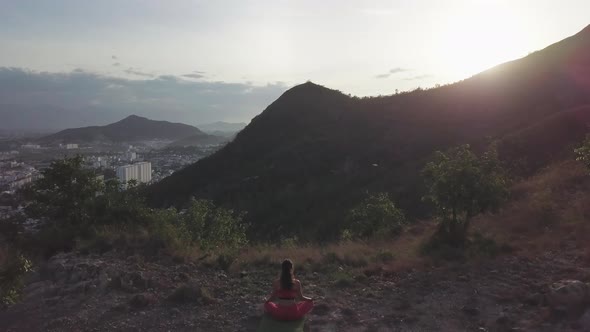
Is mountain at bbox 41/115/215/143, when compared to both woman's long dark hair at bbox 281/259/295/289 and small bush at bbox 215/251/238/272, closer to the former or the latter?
small bush at bbox 215/251/238/272

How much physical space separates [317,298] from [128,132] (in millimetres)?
129526

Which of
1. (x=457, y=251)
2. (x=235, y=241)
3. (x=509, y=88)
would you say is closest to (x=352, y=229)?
(x=235, y=241)

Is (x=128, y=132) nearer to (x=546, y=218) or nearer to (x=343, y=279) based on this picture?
(x=546, y=218)

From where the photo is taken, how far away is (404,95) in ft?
148

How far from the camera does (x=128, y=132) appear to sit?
414ft

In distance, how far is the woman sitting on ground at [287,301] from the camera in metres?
5.17

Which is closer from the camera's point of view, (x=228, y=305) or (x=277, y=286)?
(x=277, y=286)

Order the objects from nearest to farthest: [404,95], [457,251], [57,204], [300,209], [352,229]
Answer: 1. [457,251]
2. [57,204]
3. [352,229]
4. [300,209]
5. [404,95]

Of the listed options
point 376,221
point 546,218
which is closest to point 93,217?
point 376,221

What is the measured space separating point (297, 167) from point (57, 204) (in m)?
29.1

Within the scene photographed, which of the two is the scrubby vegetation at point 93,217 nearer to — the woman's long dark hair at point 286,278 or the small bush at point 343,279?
the small bush at point 343,279

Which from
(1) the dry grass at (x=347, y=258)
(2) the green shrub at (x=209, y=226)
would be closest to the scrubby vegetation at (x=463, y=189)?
(1) the dry grass at (x=347, y=258)

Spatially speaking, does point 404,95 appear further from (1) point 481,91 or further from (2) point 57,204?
(2) point 57,204

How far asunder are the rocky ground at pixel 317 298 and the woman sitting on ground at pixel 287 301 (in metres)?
0.57
